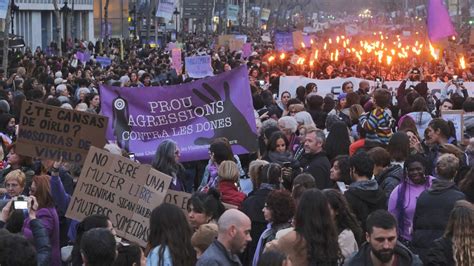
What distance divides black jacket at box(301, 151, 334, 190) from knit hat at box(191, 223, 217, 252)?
10.8ft

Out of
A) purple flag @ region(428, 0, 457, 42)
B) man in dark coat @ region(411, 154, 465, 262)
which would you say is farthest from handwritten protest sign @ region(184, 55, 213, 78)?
man in dark coat @ region(411, 154, 465, 262)

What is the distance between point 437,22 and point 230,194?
17514 mm

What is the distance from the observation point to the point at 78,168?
11117mm

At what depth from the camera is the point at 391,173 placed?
10.7m

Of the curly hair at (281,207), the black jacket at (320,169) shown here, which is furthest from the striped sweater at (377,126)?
the curly hair at (281,207)

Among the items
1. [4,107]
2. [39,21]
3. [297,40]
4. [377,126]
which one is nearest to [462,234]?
[377,126]

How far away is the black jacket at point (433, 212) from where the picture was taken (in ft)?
30.5

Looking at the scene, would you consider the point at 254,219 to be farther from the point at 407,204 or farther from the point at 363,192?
the point at 407,204

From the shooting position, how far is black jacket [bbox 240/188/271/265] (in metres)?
9.87

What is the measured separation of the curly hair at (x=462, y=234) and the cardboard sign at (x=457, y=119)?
649 cm

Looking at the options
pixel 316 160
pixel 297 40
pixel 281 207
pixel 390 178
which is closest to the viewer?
pixel 281 207

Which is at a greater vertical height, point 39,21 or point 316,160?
point 316,160

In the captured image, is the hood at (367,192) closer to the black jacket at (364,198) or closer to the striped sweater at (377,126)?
the black jacket at (364,198)

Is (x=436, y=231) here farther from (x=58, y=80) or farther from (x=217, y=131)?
(x=58, y=80)
